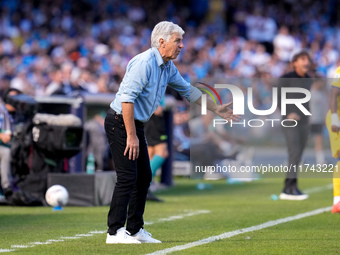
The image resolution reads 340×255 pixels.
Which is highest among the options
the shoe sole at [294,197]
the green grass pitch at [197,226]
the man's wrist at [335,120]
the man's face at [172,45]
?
the man's face at [172,45]

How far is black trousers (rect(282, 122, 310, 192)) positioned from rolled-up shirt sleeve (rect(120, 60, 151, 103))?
19.3ft

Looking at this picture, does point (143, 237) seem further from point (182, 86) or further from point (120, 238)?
point (182, 86)

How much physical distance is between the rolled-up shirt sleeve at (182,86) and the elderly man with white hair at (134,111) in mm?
191

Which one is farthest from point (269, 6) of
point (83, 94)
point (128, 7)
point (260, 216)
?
point (260, 216)

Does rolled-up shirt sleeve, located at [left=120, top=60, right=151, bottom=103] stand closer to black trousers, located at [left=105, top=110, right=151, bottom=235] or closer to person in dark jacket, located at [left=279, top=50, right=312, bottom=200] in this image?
black trousers, located at [left=105, top=110, right=151, bottom=235]

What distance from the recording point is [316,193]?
46.9 ft

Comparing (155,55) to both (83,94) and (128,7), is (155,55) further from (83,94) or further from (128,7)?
(128,7)

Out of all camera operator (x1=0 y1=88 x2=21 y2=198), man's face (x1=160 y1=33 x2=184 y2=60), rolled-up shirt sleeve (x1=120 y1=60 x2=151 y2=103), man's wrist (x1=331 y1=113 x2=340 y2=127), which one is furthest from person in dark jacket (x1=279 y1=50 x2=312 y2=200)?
rolled-up shirt sleeve (x1=120 y1=60 x2=151 y2=103)

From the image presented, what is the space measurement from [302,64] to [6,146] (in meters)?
4.69

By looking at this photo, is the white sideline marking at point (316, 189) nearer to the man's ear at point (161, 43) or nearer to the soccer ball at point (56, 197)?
the soccer ball at point (56, 197)

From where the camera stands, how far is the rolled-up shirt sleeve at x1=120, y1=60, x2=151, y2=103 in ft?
23.4

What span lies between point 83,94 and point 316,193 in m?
4.37

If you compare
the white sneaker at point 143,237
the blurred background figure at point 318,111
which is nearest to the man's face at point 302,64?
the blurred background figure at point 318,111

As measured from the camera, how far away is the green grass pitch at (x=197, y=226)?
7270 millimetres
